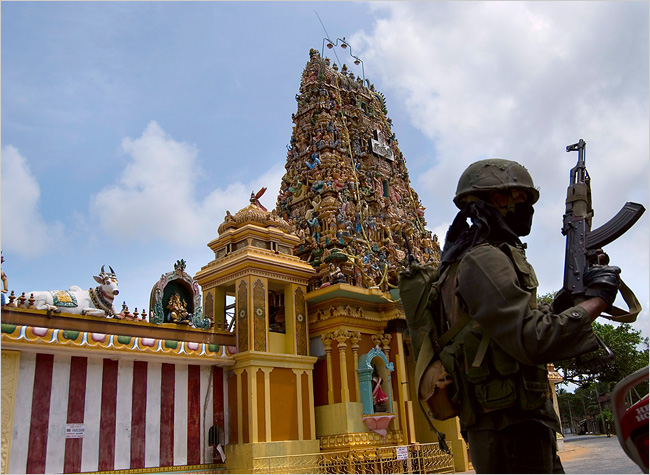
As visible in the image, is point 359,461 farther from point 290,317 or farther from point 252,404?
point 290,317

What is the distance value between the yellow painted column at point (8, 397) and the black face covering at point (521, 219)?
10.5m

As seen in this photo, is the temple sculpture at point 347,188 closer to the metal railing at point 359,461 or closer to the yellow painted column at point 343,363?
the yellow painted column at point 343,363

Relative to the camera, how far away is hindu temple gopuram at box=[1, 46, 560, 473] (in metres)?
11.3

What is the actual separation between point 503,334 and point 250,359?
11890mm

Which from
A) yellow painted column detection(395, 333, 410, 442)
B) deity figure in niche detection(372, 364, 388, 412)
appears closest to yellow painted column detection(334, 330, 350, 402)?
deity figure in niche detection(372, 364, 388, 412)

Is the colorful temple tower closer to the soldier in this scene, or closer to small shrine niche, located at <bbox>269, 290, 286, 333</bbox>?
small shrine niche, located at <bbox>269, 290, 286, 333</bbox>

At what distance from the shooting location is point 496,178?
295 cm

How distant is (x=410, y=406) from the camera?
16000 millimetres

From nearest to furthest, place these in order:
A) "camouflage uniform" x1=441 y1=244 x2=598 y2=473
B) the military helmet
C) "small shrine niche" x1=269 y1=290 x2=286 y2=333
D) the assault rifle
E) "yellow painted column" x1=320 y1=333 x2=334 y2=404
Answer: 1. "camouflage uniform" x1=441 y1=244 x2=598 y2=473
2. the assault rifle
3. the military helmet
4. "yellow painted column" x1=320 y1=333 x2=334 y2=404
5. "small shrine niche" x1=269 y1=290 x2=286 y2=333

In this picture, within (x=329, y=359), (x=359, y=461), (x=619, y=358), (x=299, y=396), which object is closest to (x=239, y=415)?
(x=299, y=396)

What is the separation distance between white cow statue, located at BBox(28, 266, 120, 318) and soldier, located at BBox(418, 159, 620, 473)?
10659mm

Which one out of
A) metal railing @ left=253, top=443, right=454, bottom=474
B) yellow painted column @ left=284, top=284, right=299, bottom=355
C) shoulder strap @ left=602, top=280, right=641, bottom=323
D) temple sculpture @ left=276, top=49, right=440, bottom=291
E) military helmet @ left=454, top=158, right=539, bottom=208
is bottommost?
metal railing @ left=253, top=443, right=454, bottom=474

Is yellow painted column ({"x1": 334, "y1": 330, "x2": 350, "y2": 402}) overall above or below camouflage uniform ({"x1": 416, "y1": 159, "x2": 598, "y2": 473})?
above

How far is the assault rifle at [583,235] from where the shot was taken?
282 cm
